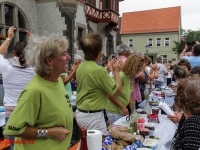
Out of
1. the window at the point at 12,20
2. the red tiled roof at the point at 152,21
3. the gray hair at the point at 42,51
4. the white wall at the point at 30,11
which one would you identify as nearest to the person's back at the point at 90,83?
the gray hair at the point at 42,51

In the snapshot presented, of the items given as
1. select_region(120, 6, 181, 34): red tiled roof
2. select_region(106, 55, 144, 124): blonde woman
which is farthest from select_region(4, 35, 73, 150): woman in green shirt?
select_region(120, 6, 181, 34): red tiled roof

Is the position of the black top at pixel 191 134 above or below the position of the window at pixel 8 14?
below

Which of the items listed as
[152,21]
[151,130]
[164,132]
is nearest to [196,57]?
[164,132]

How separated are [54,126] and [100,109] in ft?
3.16

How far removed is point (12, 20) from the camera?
10.4 m

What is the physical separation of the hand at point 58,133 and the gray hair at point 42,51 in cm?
39

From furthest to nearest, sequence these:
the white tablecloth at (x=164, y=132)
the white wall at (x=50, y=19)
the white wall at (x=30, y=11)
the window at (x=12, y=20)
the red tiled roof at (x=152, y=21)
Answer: the red tiled roof at (x=152, y=21)
the white wall at (x=50, y=19)
the white wall at (x=30, y=11)
the window at (x=12, y=20)
the white tablecloth at (x=164, y=132)

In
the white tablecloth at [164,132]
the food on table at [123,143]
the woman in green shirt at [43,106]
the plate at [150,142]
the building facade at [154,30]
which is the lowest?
the white tablecloth at [164,132]

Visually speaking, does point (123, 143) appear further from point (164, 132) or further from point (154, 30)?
point (154, 30)

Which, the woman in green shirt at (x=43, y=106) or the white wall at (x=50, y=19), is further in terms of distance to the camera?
the white wall at (x=50, y=19)

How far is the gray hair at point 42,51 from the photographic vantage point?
145 centimetres

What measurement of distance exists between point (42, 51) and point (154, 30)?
35604 millimetres

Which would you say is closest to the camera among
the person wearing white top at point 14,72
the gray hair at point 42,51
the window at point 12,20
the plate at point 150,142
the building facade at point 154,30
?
the gray hair at point 42,51

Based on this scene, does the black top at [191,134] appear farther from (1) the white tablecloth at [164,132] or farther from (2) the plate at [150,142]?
(1) the white tablecloth at [164,132]
